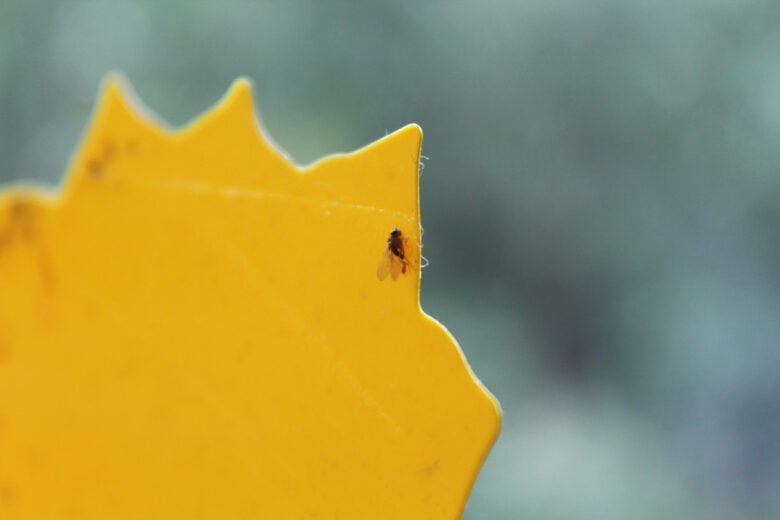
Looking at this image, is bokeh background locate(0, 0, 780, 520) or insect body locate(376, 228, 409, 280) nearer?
insect body locate(376, 228, 409, 280)

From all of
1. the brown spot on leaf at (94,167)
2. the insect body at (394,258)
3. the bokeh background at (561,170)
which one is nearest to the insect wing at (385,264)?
the insect body at (394,258)

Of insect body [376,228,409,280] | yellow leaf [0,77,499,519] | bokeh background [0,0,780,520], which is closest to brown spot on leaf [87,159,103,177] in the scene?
yellow leaf [0,77,499,519]

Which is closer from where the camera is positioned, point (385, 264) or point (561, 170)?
point (385, 264)

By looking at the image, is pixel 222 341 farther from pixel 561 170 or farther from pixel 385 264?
pixel 561 170

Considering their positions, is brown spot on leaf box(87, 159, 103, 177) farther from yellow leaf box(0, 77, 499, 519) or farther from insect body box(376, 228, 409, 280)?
insect body box(376, 228, 409, 280)

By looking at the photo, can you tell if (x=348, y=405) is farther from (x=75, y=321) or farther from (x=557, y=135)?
(x=557, y=135)

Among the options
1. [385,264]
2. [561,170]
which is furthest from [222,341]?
[561,170]

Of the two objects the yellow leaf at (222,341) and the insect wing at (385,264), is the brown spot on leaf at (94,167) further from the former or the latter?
the insect wing at (385,264)
